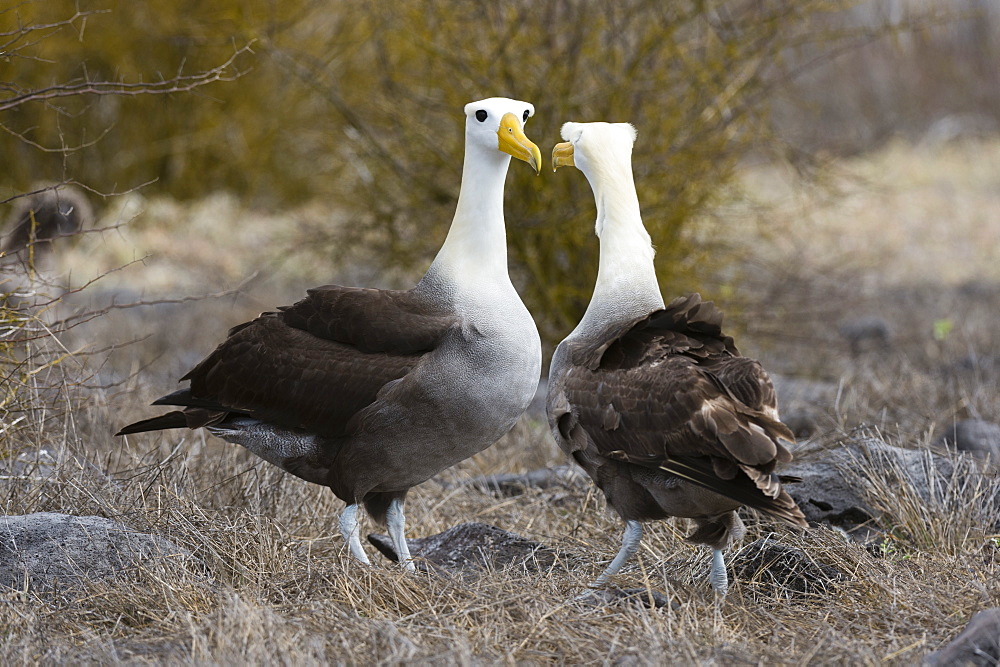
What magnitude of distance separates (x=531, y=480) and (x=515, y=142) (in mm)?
1671

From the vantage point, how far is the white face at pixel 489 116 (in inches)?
146

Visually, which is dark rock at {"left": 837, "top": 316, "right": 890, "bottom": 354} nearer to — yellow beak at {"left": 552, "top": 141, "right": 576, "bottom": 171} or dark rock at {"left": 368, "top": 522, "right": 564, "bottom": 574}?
yellow beak at {"left": 552, "top": 141, "right": 576, "bottom": 171}

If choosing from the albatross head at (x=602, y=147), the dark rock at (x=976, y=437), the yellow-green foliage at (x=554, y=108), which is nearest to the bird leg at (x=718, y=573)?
the albatross head at (x=602, y=147)

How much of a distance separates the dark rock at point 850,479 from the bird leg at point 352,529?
1.46m

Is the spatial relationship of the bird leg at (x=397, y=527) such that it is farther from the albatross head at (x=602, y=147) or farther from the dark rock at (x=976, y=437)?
the dark rock at (x=976, y=437)

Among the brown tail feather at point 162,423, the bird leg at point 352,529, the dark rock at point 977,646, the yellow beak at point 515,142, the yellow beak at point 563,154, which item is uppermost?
the yellow beak at point 515,142

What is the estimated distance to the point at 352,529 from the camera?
3717mm

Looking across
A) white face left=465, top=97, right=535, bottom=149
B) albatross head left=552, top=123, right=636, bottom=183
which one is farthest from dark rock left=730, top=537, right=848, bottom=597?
white face left=465, top=97, right=535, bottom=149

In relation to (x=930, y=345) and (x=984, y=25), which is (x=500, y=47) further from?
(x=984, y=25)

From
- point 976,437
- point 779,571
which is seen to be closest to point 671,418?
point 779,571

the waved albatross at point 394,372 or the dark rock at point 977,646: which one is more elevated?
the waved albatross at point 394,372

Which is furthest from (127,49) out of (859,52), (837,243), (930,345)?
(859,52)

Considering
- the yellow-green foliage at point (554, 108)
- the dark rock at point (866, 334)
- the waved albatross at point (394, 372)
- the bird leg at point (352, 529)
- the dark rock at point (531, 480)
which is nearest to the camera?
the waved albatross at point (394, 372)

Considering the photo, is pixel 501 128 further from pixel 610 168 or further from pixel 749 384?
pixel 749 384
